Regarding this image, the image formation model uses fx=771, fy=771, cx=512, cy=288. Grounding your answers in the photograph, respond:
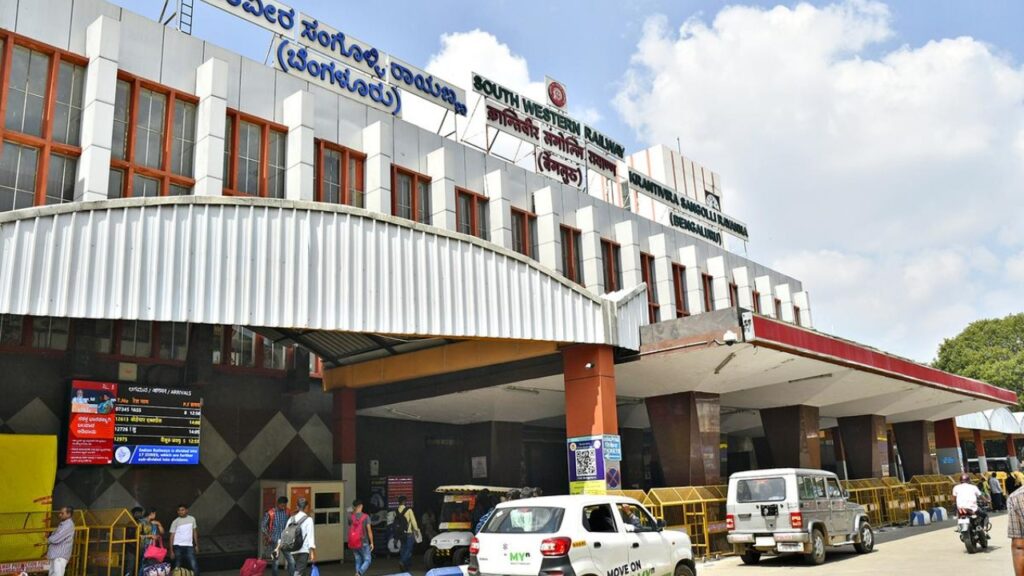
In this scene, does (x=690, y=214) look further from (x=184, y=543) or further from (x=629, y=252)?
(x=184, y=543)

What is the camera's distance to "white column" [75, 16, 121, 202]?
16156 mm

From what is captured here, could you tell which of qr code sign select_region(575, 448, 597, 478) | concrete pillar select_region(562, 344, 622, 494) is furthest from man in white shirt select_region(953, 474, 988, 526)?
qr code sign select_region(575, 448, 597, 478)

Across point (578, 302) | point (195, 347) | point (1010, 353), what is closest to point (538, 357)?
point (578, 302)

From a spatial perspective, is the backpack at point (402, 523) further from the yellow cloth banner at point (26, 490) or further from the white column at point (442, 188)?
the white column at point (442, 188)

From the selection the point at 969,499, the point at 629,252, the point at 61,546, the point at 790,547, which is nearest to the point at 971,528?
the point at 969,499

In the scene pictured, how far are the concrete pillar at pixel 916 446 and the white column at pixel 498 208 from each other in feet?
93.3

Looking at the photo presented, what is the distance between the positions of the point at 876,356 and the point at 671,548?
1577 centimetres

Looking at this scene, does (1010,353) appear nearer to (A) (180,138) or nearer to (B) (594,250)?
(B) (594,250)

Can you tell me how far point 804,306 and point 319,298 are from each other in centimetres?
3634

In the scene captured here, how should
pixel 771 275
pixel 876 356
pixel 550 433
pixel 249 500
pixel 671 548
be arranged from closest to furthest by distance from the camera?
1. pixel 671 548
2. pixel 249 500
3. pixel 876 356
4. pixel 550 433
5. pixel 771 275

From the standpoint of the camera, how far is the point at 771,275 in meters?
41.8

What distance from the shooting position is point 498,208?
24609 millimetres

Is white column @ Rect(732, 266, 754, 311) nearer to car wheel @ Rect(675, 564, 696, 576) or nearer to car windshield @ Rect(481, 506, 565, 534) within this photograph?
car wheel @ Rect(675, 564, 696, 576)

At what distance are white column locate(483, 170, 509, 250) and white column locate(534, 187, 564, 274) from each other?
1595 millimetres
